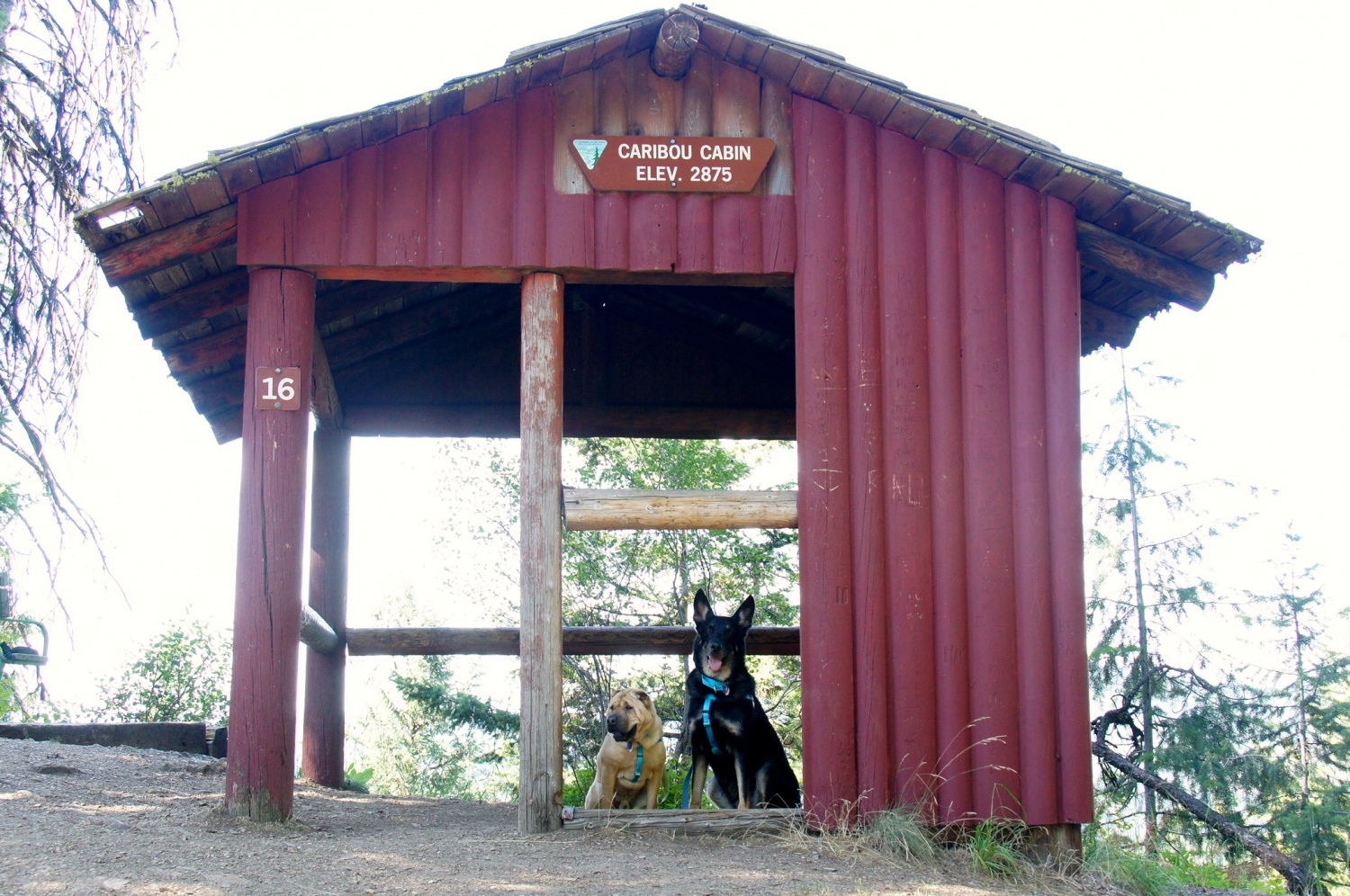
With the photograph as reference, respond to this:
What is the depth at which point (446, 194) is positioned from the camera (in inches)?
295

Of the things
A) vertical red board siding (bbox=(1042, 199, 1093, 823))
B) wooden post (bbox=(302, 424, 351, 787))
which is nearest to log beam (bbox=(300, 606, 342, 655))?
wooden post (bbox=(302, 424, 351, 787))

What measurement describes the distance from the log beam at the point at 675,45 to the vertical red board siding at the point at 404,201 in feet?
4.89

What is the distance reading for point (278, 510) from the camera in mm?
7133

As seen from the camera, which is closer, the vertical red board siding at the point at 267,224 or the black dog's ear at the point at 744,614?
the vertical red board siding at the point at 267,224

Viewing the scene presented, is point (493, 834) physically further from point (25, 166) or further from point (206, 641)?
point (206, 641)

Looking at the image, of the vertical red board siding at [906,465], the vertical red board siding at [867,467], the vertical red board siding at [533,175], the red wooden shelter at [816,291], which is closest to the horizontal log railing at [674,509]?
the red wooden shelter at [816,291]

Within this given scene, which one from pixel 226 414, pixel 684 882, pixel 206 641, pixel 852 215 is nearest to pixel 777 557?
pixel 206 641

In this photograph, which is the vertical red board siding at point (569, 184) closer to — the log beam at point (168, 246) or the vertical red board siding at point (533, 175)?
the vertical red board siding at point (533, 175)

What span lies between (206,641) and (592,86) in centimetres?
1149

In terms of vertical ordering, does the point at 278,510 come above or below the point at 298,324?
below

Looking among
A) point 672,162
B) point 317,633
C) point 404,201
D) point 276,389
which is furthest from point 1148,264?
point 317,633

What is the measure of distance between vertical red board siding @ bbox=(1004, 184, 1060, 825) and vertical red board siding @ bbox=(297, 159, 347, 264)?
4.03 m

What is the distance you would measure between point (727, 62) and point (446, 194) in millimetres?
1957

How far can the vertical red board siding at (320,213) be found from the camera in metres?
7.36
